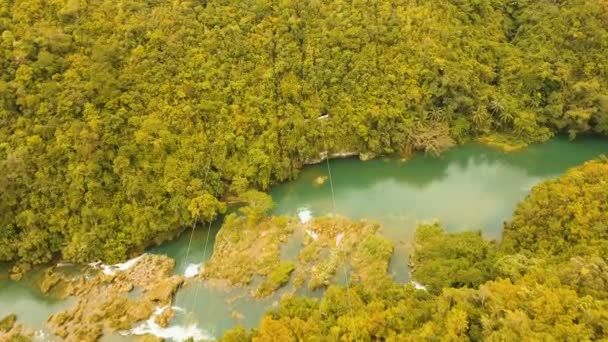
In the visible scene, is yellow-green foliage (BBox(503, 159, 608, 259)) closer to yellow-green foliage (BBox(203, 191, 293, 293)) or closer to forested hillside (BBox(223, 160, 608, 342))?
forested hillside (BBox(223, 160, 608, 342))

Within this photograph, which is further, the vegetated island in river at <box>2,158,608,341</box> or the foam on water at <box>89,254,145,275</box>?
the foam on water at <box>89,254,145,275</box>

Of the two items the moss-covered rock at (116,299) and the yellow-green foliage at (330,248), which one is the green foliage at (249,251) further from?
the moss-covered rock at (116,299)

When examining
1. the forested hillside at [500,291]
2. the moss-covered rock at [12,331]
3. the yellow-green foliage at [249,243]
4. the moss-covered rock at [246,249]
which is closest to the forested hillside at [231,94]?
the yellow-green foliage at [249,243]

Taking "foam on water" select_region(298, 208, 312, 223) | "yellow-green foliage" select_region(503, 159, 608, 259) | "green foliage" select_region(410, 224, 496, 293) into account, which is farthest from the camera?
"foam on water" select_region(298, 208, 312, 223)

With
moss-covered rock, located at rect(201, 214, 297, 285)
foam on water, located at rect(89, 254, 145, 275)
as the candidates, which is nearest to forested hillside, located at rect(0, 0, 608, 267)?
foam on water, located at rect(89, 254, 145, 275)

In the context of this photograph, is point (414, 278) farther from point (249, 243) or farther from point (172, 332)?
point (172, 332)
